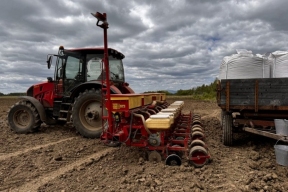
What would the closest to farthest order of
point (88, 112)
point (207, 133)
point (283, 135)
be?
point (283, 135)
point (88, 112)
point (207, 133)

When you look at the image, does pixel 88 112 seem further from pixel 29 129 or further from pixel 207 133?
pixel 207 133

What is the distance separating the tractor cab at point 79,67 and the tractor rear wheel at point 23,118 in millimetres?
836

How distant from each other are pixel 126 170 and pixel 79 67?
3965mm

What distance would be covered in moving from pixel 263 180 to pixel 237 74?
9.14ft

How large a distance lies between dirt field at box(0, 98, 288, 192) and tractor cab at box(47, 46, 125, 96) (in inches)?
79.1

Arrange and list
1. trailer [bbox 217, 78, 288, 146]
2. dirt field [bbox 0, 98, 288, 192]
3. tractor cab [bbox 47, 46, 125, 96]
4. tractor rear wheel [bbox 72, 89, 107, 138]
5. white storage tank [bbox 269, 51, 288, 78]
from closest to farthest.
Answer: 1. dirt field [bbox 0, 98, 288, 192]
2. trailer [bbox 217, 78, 288, 146]
3. white storage tank [bbox 269, 51, 288, 78]
4. tractor rear wheel [bbox 72, 89, 107, 138]
5. tractor cab [bbox 47, 46, 125, 96]

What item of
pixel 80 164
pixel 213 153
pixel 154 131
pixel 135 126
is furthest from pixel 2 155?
pixel 213 153

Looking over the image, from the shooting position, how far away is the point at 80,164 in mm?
4348

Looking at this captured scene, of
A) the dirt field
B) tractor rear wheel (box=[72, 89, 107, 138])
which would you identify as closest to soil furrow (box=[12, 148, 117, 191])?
the dirt field

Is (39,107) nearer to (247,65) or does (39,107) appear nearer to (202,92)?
(247,65)

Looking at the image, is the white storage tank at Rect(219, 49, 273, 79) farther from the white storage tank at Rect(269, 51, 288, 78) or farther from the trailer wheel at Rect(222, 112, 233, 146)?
the trailer wheel at Rect(222, 112, 233, 146)

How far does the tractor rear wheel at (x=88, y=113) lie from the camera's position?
6.27 metres

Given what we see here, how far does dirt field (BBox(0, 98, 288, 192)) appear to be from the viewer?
132 inches

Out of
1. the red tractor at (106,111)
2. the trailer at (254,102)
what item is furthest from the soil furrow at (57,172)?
the trailer at (254,102)
